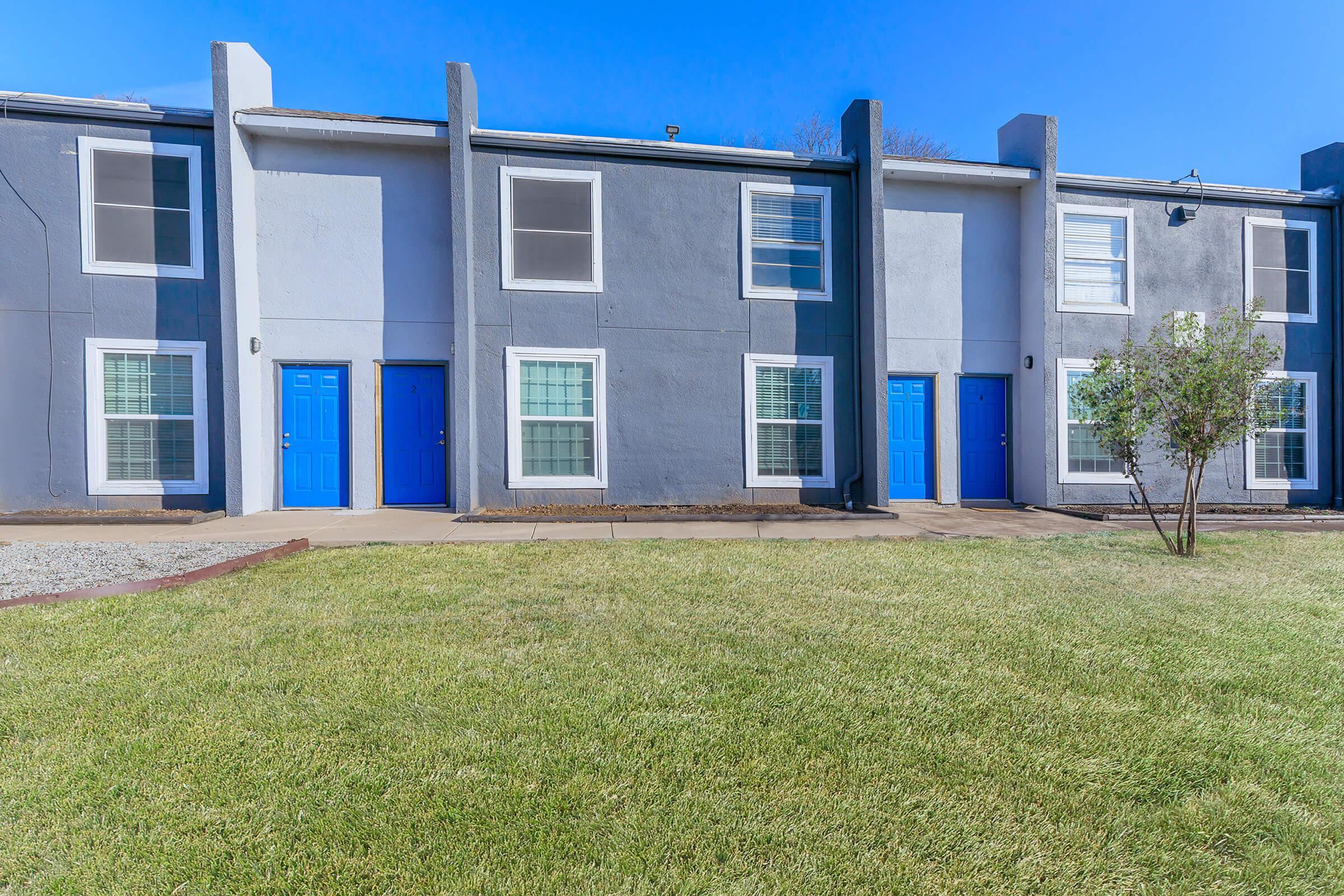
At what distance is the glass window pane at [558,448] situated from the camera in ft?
30.3

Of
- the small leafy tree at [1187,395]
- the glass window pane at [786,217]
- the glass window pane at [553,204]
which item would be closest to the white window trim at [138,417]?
the glass window pane at [553,204]

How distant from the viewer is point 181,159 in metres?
8.75

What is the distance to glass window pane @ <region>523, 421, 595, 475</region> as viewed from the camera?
9234 millimetres

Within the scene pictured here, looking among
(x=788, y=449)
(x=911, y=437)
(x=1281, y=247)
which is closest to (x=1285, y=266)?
(x=1281, y=247)

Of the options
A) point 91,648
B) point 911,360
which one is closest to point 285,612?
point 91,648

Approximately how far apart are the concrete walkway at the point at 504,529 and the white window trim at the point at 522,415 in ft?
3.72

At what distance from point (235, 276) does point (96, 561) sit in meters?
4.55

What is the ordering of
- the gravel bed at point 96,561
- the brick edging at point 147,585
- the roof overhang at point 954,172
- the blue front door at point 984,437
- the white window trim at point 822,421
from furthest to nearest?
the blue front door at point 984,437 < the roof overhang at point 954,172 < the white window trim at point 822,421 < the gravel bed at point 96,561 < the brick edging at point 147,585

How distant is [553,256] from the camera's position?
9.30 metres

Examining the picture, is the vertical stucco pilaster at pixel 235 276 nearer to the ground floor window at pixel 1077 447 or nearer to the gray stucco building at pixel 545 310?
the gray stucco building at pixel 545 310

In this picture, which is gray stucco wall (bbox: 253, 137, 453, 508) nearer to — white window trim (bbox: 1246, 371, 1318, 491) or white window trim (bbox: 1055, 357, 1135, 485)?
white window trim (bbox: 1055, 357, 1135, 485)

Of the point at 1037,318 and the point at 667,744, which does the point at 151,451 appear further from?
the point at 1037,318

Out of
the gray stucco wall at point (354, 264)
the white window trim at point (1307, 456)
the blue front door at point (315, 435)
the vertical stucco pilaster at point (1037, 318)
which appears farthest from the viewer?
the white window trim at point (1307, 456)

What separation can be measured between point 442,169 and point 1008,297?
9571mm
